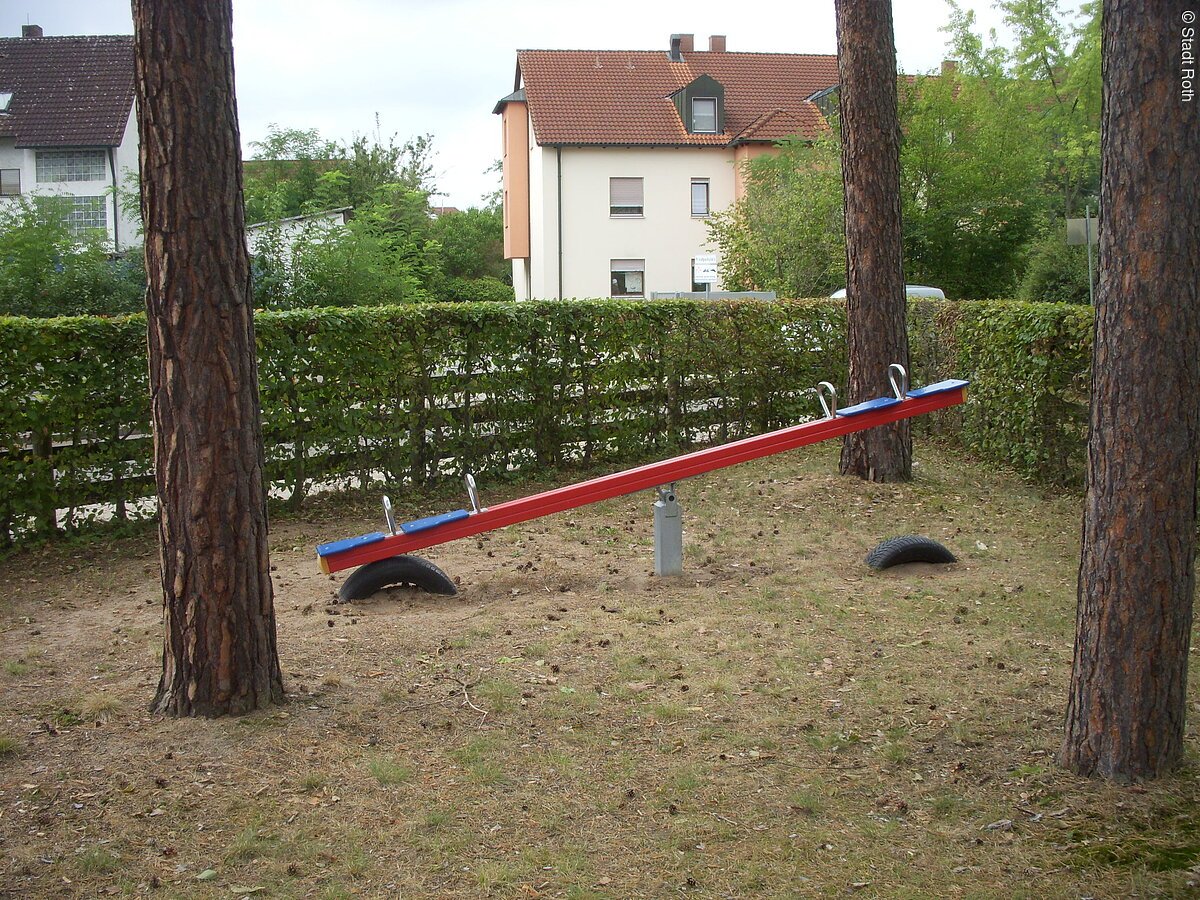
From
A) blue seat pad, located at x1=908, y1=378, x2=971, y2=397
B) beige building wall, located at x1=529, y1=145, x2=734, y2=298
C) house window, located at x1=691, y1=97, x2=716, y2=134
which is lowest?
blue seat pad, located at x1=908, y1=378, x2=971, y2=397

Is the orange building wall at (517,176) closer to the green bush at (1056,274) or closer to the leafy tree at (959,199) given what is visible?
A: the leafy tree at (959,199)

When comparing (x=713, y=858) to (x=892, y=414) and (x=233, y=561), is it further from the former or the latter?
Answer: (x=892, y=414)

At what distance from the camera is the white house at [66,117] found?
4206 cm

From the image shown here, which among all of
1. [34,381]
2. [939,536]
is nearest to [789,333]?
[939,536]

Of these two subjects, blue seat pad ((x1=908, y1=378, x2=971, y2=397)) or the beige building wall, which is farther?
the beige building wall

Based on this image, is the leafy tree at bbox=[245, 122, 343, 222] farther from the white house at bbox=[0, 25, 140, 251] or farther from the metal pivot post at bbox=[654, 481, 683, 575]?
the metal pivot post at bbox=[654, 481, 683, 575]

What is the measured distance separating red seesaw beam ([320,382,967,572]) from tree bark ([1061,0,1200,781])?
12.2 ft

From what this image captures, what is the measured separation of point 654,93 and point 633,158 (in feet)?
11.9

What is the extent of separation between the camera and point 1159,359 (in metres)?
4.08

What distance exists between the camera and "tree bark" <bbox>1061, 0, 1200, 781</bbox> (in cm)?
405

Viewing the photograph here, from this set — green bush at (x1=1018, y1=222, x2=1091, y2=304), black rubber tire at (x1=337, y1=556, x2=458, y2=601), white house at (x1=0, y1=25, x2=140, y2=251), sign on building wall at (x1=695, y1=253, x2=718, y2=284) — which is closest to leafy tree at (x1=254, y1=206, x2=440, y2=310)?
sign on building wall at (x1=695, y1=253, x2=718, y2=284)

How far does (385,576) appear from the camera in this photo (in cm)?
745

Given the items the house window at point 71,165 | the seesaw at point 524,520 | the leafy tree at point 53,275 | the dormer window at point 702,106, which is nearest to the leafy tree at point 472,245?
the dormer window at point 702,106

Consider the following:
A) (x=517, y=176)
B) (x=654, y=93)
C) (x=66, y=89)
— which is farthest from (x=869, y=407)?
(x=66, y=89)
